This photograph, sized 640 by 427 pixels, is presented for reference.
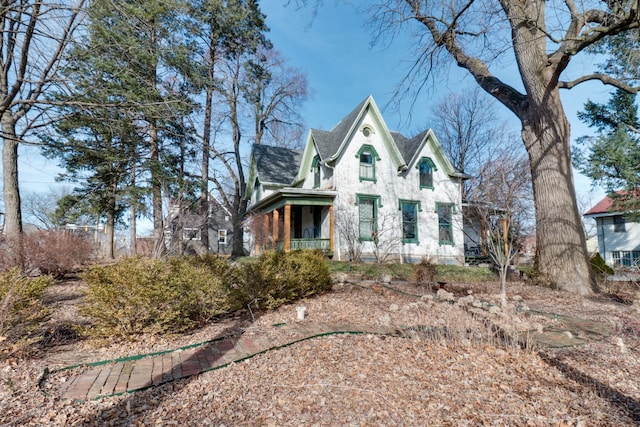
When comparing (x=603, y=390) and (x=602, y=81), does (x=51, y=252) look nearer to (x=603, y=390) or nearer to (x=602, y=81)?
(x=603, y=390)

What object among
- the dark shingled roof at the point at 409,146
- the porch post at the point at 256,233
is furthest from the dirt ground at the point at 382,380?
the porch post at the point at 256,233

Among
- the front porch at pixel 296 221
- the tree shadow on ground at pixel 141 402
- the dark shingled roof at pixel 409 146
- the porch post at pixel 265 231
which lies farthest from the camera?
the dark shingled roof at pixel 409 146

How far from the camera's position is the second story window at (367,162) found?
1580 cm

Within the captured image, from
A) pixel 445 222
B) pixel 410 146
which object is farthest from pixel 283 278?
pixel 410 146

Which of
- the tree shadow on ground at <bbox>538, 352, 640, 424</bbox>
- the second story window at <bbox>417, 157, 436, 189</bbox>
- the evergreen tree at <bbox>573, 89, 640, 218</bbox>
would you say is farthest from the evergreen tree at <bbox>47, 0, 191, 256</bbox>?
the evergreen tree at <bbox>573, 89, 640, 218</bbox>

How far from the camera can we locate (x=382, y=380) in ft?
10.6

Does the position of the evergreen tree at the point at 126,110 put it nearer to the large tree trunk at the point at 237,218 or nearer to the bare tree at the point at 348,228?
the large tree trunk at the point at 237,218

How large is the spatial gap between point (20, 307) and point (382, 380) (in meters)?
4.22

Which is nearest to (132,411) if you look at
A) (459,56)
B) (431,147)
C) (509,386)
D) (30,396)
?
(30,396)

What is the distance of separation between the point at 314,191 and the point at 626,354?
37.9ft

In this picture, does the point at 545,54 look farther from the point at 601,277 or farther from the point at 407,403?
the point at 407,403

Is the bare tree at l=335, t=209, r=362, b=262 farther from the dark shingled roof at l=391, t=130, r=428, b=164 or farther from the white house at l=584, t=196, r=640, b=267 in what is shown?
the white house at l=584, t=196, r=640, b=267

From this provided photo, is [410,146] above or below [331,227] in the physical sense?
above

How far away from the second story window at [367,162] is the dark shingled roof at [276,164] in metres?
4.82
